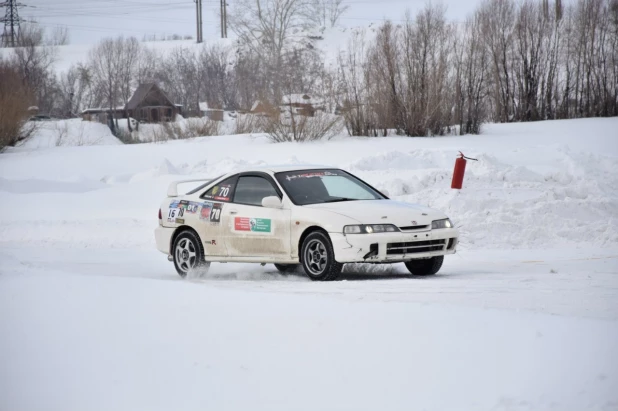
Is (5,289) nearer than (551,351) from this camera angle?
No

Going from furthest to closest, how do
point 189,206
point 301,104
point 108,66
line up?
point 108,66
point 301,104
point 189,206

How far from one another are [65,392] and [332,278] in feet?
15.4

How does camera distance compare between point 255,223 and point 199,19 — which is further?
point 199,19

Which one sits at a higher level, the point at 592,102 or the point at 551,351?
the point at 592,102

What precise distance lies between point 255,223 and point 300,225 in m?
0.77

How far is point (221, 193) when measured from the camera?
11602mm

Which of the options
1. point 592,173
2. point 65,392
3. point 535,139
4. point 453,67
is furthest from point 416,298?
point 453,67

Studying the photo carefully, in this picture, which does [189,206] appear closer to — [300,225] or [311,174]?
[311,174]

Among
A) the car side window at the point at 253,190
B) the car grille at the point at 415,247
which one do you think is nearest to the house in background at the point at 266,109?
the car side window at the point at 253,190

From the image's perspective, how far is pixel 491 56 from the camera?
33.8 metres

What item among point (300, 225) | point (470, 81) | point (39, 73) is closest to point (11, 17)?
point (300, 225)

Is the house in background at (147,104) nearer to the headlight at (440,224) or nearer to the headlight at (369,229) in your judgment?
the headlight at (440,224)

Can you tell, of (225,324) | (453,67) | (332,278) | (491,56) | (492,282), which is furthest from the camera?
(491,56)

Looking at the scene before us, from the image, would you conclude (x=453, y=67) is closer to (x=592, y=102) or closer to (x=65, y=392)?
(x=592, y=102)
